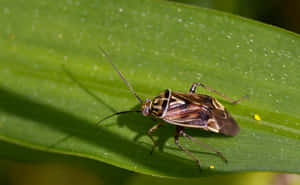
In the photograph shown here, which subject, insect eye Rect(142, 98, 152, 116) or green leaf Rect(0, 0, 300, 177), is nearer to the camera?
green leaf Rect(0, 0, 300, 177)

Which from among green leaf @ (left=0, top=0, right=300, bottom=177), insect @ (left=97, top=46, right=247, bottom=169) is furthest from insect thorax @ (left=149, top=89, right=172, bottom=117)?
green leaf @ (left=0, top=0, right=300, bottom=177)

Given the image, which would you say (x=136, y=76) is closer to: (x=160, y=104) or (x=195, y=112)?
(x=160, y=104)

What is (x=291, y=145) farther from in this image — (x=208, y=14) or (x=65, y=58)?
(x=65, y=58)

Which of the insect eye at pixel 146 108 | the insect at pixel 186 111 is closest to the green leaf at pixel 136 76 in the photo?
the insect at pixel 186 111

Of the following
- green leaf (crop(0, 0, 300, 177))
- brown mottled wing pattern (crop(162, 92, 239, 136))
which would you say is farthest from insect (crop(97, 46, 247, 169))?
green leaf (crop(0, 0, 300, 177))

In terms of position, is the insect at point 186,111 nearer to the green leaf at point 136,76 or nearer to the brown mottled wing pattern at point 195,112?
the brown mottled wing pattern at point 195,112

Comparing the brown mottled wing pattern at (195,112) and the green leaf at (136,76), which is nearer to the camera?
the green leaf at (136,76)

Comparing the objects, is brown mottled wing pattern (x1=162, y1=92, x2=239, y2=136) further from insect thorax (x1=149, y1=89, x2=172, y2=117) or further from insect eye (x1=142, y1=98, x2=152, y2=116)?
insect eye (x1=142, y1=98, x2=152, y2=116)
